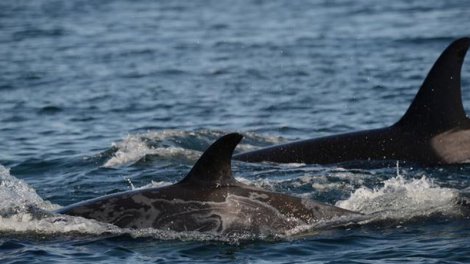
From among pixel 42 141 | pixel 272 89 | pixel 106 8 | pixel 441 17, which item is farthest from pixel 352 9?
pixel 42 141

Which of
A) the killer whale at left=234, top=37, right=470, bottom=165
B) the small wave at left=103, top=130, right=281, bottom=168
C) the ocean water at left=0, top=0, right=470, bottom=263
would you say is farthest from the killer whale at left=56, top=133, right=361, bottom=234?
the small wave at left=103, top=130, right=281, bottom=168

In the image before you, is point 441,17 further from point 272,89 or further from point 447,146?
point 447,146

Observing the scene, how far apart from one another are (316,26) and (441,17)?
4.29m

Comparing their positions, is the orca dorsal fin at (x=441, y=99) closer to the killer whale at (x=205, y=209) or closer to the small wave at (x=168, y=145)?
the small wave at (x=168, y=145)

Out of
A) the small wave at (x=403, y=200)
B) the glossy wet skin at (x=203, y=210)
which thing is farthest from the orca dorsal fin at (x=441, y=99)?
the glossy wet skin at (x=203, y=210)

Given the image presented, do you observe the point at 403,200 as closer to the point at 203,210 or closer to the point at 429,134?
the point at 203,210

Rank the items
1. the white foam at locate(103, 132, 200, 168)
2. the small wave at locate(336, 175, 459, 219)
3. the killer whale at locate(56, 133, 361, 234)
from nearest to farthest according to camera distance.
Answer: the killer whale at locate(56, 133, 361, 234)
the small wave at locate(336, 175, 459, 219)
the white foam at locate(103, 132, 200, 168)

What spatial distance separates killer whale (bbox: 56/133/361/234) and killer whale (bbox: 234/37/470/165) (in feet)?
15.0

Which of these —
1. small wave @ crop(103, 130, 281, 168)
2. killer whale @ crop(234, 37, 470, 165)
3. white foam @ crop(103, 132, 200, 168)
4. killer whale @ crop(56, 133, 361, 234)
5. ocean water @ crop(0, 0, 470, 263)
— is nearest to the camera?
ocean water @ crop(0, 0, 470, 263)

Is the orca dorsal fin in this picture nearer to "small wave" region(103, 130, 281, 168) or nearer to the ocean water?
the ocean water

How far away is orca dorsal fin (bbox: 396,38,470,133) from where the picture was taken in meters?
17.6

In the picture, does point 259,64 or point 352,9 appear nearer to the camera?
point 259,64

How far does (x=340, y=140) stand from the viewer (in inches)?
720

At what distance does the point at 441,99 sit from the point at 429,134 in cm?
55
